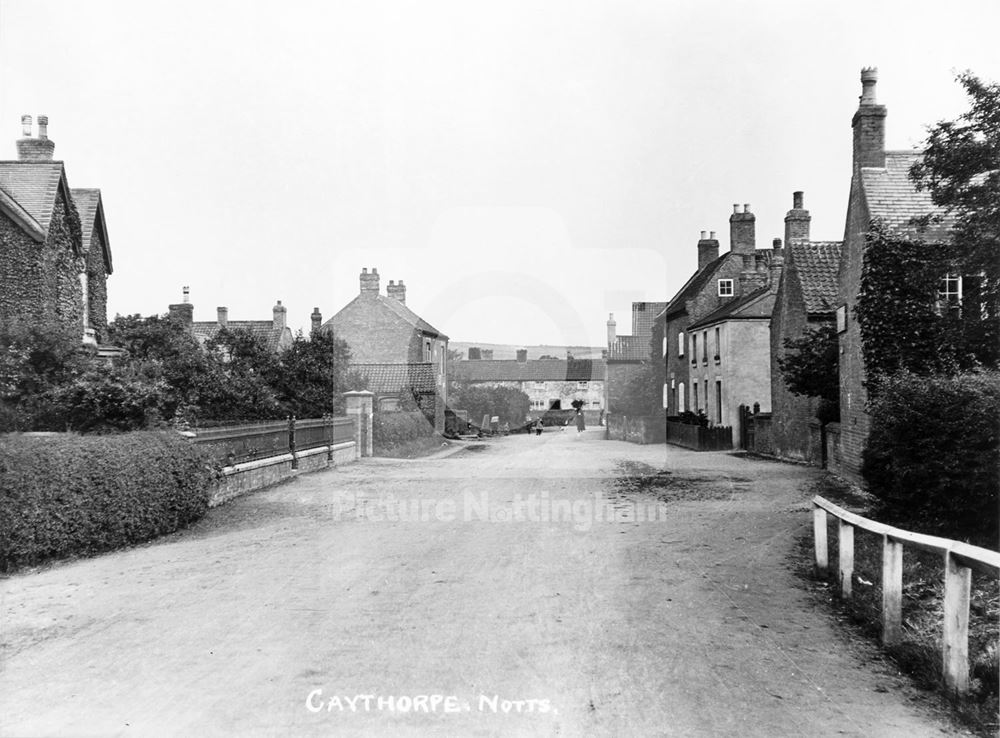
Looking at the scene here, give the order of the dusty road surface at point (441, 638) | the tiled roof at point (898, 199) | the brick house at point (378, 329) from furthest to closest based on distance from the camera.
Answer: the brick house at point (378, 329)
the tiled roof at point (898, 199)
the dusty road surface at point (441, 638)

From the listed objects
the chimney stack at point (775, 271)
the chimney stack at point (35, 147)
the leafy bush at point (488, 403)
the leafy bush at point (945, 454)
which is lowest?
the leafy bush at point (488, 403)

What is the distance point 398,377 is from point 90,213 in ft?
60.5

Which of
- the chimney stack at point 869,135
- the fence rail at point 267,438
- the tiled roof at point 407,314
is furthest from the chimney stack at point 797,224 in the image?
the tiled roof at point 407,314

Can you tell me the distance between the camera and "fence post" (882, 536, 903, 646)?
20.3 feet

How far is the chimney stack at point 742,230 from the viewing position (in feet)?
141

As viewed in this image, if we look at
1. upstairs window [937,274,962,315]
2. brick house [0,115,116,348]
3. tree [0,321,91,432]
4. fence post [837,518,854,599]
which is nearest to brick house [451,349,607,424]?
brick house [0,115,116,348]

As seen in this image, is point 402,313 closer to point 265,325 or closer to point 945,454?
point 265,325

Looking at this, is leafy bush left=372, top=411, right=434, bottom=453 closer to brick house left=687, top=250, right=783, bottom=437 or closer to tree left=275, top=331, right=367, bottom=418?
tree left=275, top=331, right=367, bottom=418

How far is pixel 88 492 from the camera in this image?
9.85m

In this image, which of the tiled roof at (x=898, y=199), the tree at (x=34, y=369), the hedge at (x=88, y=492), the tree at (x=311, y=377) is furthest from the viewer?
the tree at (x=311, y=377)

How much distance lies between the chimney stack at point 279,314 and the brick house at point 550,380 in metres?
27.3

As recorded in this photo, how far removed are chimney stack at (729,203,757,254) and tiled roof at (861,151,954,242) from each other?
23.3m

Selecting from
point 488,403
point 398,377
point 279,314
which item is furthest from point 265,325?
point 398,377

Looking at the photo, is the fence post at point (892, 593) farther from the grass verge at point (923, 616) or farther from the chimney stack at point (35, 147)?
the chimney stack at point (35, 147)
